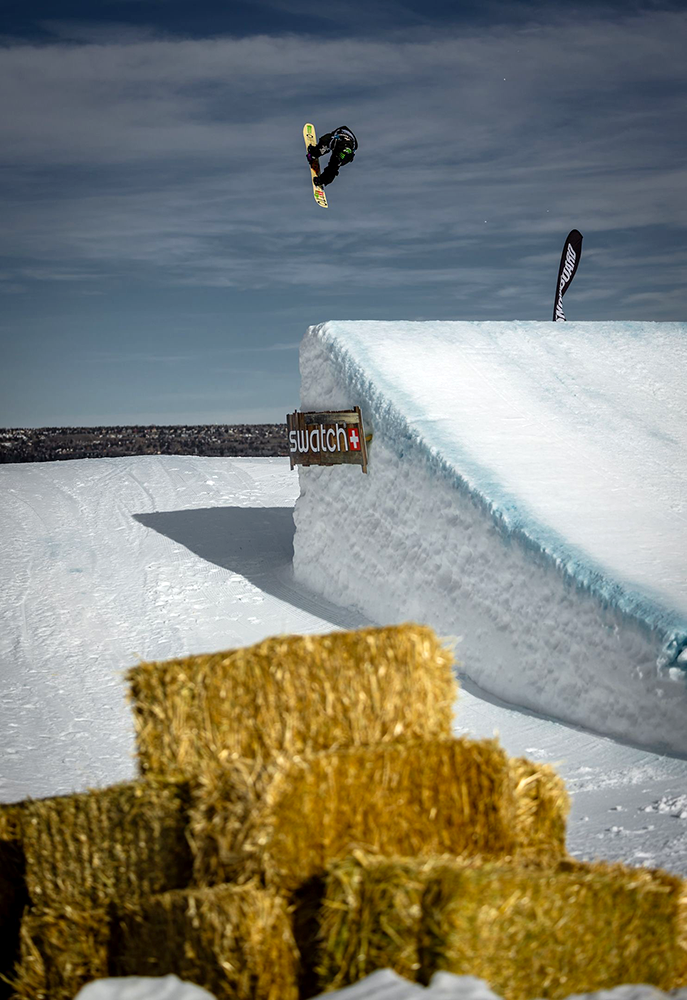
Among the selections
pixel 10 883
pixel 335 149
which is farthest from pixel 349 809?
pixel 335 149

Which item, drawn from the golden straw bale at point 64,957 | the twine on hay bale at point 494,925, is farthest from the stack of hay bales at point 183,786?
the twine on hay bale at point 494,925

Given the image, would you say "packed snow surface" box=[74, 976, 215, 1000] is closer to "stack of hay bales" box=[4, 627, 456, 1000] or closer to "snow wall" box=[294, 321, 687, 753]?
"stack of hay bales" box=[4, 627, 456, 1000]

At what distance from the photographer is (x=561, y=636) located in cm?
944

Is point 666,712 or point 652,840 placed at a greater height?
point 666,712

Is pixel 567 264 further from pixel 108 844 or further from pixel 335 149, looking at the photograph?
pixel 108 844

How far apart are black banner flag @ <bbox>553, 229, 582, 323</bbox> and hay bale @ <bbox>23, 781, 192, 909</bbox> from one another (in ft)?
51.5

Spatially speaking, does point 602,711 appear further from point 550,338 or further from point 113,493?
point 113,493

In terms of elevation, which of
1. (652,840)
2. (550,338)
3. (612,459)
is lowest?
(652,840)

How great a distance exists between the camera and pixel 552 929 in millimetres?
3828

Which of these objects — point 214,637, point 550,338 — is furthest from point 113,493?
point 550,338

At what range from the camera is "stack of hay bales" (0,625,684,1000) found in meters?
3.76

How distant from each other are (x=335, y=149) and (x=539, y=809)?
12363mm

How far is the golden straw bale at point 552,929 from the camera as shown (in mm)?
3686

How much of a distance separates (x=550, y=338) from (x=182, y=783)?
39.1 ft
